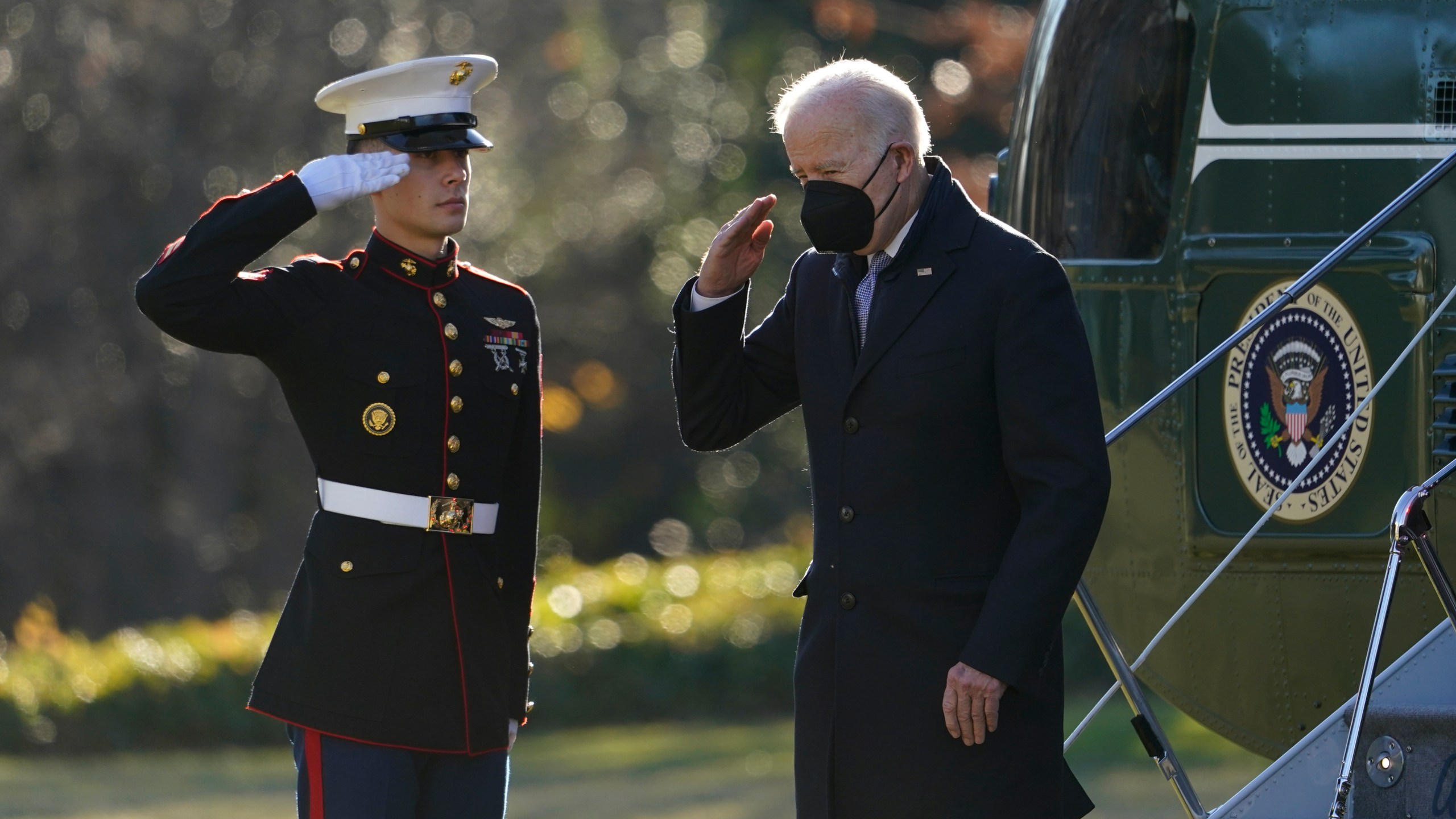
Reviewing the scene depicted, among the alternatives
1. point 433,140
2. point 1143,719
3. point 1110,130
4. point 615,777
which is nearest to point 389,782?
point 433,140

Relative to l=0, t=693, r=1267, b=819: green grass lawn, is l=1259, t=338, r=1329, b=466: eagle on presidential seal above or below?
above

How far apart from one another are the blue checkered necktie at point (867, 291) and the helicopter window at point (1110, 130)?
208 cm

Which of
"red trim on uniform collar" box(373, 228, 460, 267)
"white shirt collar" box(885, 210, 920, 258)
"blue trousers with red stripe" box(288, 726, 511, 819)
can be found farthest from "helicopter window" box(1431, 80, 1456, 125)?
"blue trousers with red stripe" box(288, 726, 511, 819)

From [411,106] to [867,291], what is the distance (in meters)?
1.14

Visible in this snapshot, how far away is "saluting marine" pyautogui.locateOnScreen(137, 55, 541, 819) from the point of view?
11.7ft

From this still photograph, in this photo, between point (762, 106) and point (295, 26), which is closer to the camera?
point (295, 26)

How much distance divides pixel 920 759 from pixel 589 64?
19.5 m

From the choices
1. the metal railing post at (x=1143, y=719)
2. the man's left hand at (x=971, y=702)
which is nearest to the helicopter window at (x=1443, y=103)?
the metal railing post at (x=1143, y=719)

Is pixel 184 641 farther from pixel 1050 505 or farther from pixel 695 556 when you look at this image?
pixel 695 556

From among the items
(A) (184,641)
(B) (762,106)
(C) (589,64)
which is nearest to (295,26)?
(C) (589,64)

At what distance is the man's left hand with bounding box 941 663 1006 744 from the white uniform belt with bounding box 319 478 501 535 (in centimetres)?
117

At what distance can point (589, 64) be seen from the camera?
72.1 feet

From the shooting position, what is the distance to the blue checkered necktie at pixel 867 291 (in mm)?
3314

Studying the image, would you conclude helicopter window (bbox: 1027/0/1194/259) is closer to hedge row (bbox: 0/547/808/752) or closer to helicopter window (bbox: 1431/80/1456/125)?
helicopter window (bbox: 1431/80/1456/125)
